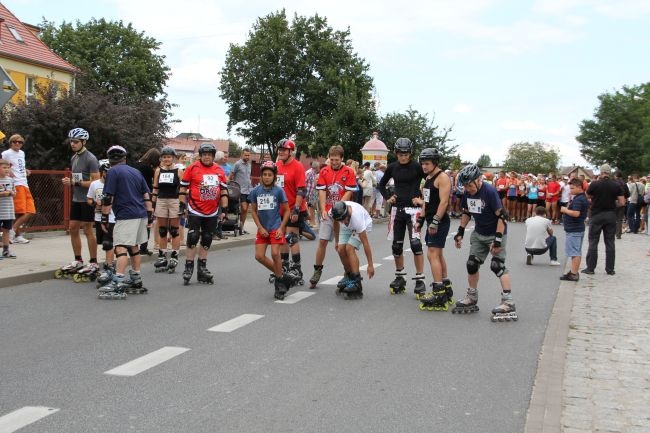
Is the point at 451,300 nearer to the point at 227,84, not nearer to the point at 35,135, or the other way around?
the point at 35,135

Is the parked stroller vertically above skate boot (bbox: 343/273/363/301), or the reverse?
the parked stroller

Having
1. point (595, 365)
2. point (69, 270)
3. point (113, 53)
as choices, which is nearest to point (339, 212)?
point (595, 365)

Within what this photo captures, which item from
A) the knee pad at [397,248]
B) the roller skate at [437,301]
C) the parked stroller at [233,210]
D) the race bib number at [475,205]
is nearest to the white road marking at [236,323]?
the roller skate at [437,301]

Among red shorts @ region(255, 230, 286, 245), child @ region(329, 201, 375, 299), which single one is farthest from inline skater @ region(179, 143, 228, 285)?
child @ region(329, 201, 375, 299)

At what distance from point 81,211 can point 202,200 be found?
1.67 m

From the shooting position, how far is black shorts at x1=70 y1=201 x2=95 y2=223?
1062cm

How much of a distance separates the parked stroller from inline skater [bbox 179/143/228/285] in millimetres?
5474

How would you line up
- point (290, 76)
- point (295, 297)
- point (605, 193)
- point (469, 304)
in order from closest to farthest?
point (469, 304)
point (295, 297)
point (605, 193)
point (290, 76)

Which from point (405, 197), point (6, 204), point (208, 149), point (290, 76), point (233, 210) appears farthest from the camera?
point (290, 76)

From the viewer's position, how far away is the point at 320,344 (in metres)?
7.07

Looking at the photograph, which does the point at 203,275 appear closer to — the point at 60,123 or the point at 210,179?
the point at 210,179

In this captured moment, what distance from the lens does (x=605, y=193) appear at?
13055 millimetres

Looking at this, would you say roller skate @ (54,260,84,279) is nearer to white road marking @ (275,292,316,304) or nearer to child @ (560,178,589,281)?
white road marking @ (275,292,316,304)

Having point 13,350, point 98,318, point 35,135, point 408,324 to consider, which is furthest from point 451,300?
point 35,135
